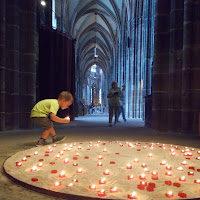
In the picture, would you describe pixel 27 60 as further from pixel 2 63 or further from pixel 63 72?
pixel 63 72

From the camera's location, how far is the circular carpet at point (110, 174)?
6.51ft

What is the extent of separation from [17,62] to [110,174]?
5506 millimetres

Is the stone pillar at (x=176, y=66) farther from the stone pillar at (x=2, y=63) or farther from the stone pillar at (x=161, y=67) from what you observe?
the stone pillar at (x=2, y=63)

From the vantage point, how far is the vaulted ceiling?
79.8 feet

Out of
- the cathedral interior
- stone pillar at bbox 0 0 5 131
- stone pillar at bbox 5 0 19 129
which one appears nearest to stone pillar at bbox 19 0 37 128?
the cathedral interior

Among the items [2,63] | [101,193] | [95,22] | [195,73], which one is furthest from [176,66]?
[95,22]

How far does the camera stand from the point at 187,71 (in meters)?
6.24

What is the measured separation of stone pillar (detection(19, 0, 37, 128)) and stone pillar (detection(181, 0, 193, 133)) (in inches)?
177

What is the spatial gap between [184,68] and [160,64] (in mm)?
904

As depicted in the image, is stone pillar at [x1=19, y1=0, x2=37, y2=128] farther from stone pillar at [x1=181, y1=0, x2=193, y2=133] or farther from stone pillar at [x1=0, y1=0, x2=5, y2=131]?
stone pillar at [x1=181, y1=0, x2=193, y2=133]

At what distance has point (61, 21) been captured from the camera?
18438mm

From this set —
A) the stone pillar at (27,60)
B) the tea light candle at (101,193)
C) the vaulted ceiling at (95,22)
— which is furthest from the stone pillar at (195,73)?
the vaulted ceiling at (95,22)

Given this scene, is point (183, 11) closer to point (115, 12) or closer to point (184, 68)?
point (184, 68)

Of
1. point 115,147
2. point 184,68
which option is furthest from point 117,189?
point 184,68
